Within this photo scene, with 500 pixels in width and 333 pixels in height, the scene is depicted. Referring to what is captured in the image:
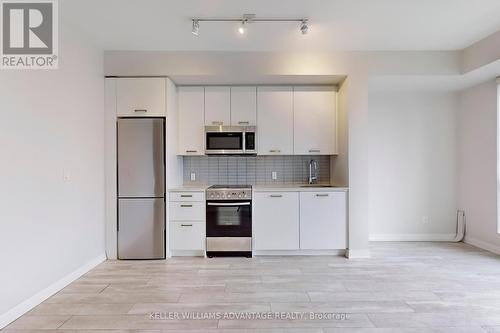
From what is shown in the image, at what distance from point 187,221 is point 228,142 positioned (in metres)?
1.23

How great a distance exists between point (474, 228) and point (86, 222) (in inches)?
211

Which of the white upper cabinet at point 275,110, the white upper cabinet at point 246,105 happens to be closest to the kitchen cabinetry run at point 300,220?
the white upper cabinet at point 275,110

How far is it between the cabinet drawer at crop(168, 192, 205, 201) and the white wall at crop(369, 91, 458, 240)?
2731mm

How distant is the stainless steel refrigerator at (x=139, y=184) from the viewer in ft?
13.7

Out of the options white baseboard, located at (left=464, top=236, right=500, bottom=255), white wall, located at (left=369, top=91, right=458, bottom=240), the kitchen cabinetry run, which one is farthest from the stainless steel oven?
white baseboard, located at (left=464, top=236, right=500, bottom=255)

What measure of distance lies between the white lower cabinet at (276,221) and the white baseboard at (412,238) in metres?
1.62

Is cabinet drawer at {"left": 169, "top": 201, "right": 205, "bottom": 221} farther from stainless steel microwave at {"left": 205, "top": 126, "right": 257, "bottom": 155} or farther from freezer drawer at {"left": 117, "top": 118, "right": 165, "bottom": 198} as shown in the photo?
stainless steel microwave at {"left": 205, "top": 126, "right": 257, "bottom": 155}

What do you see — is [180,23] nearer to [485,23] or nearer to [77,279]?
[77,279]

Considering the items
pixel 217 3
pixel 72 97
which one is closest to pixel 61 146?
pixel 72 97

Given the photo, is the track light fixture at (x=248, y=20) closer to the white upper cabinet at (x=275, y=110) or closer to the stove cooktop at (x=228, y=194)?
the white upper cabinet at (x=275, y=110)

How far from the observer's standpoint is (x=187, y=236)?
4.25 meters

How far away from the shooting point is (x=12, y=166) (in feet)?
8.32

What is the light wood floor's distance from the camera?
2.44 meters

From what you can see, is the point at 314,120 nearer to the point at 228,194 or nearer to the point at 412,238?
the point at 228,194
